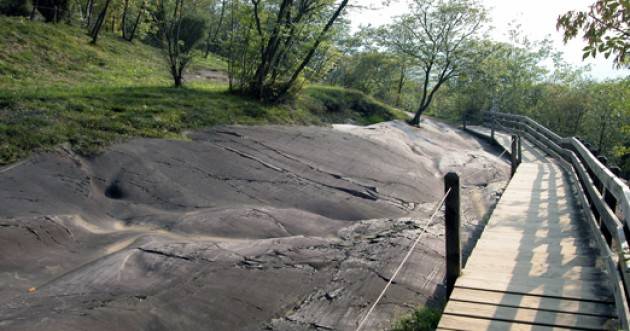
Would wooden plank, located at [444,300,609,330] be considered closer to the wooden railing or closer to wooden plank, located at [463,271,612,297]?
the wooden railing

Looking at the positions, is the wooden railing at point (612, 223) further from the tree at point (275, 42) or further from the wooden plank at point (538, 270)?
the tree at point (275, 42)

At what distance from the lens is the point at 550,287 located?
5.55 meters

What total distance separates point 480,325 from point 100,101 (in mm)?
10789

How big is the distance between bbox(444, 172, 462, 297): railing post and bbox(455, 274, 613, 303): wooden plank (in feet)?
0.64

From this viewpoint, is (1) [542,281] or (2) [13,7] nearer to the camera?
(1) [542,281]

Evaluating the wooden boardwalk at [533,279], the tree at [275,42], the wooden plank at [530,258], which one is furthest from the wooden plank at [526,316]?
the tree at [275,42]

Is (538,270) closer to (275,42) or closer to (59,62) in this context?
(275,42)

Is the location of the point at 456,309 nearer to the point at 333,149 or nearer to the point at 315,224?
the point at 315,224

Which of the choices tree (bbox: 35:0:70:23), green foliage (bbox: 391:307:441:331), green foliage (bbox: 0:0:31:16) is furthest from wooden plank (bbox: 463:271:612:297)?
green foliage (bbox: 0:0:31:16)

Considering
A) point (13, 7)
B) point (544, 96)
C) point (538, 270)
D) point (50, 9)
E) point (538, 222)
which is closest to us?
point (538, 270)

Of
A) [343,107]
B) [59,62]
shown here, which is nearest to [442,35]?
[343,107]

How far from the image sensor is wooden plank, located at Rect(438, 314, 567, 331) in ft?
15.7

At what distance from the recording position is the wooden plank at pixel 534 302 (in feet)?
16.4

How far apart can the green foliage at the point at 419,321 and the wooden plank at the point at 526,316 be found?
989mm
